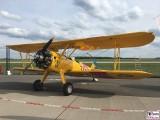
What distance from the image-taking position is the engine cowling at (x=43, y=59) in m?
11.3

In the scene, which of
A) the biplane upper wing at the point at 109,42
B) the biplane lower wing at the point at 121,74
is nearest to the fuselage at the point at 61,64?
the biplane upper wing at the point at 109,42

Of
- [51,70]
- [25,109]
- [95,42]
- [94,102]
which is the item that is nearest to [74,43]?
[95,42]

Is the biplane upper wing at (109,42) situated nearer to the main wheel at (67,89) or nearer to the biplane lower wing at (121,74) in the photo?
the biplane lower wing at (121,74)

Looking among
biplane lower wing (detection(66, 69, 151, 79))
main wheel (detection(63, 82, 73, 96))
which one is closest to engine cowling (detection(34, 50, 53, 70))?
main wheel (detection(63, 82, 73, 96))

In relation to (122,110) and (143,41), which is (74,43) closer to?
(143,41)

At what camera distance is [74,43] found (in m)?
12.7

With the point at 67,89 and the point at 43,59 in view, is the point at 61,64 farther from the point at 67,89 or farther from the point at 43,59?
the point at 67,89

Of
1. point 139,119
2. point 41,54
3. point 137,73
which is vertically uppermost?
point 41,54

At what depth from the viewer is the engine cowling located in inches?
446

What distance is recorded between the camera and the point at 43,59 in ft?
37.1

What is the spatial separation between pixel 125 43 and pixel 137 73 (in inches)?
108

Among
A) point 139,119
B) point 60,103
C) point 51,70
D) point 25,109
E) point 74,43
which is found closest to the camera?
point 139,119

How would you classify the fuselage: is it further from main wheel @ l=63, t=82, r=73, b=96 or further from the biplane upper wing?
main wheel @ l=63, t=82, r=73, b=96

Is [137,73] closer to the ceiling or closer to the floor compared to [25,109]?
closer to the ceiling
